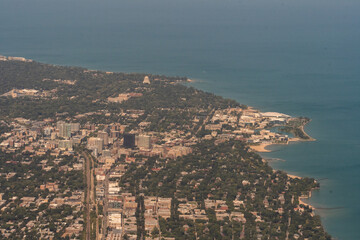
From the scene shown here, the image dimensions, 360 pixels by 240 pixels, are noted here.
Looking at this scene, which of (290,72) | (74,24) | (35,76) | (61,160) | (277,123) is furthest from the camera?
(74,24)

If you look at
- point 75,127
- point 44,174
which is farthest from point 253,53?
point 44,174

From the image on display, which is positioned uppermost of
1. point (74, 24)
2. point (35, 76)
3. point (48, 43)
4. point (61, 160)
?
point (74, 24)

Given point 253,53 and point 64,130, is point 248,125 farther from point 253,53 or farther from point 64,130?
point 253,53

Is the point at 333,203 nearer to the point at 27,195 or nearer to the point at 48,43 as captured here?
the point at 27,195

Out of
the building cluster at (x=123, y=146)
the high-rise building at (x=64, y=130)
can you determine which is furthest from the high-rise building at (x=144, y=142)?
the high-rise building at (x=64, y=130)

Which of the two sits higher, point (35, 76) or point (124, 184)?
point (35, 76)

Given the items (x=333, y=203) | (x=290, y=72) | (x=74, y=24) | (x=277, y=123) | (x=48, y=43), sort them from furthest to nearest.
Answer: (x=74, y=24) → (x=48, y=43) → (x=290, y=72) → (x=277, y=123) → (x=333, y=203)

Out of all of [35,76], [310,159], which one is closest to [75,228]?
[310,159]
